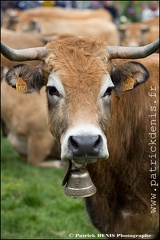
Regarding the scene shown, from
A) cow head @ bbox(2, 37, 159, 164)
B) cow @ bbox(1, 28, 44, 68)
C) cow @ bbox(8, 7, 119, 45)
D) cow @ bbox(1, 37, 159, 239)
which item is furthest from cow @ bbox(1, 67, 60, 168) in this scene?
cow @ bbox(8, 7, 119, 45)

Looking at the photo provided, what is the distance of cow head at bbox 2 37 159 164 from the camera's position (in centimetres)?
396

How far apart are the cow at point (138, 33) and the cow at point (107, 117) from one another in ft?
33.4

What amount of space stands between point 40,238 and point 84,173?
7.75ft

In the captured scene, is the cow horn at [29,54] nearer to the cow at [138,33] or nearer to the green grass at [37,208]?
the green grass at [37,208]

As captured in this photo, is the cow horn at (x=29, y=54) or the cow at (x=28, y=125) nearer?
the cow horn at (x=29, y=54)

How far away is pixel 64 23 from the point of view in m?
18.0

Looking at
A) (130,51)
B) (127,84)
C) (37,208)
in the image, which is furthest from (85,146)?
(37,208)

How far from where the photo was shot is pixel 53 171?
920cm

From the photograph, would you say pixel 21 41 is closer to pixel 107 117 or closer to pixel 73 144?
pixel 107 117

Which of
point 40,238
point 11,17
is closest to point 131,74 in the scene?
point 40,238

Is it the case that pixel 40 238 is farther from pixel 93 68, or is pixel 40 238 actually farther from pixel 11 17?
pixel 11 17

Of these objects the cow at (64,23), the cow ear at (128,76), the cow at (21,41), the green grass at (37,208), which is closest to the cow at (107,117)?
the cow ear at (128,76)

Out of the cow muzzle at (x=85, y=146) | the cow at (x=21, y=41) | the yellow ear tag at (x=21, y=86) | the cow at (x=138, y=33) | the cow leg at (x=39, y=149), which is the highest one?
the cow at (x=138, y=33)

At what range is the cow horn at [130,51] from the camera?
4.58 metres
